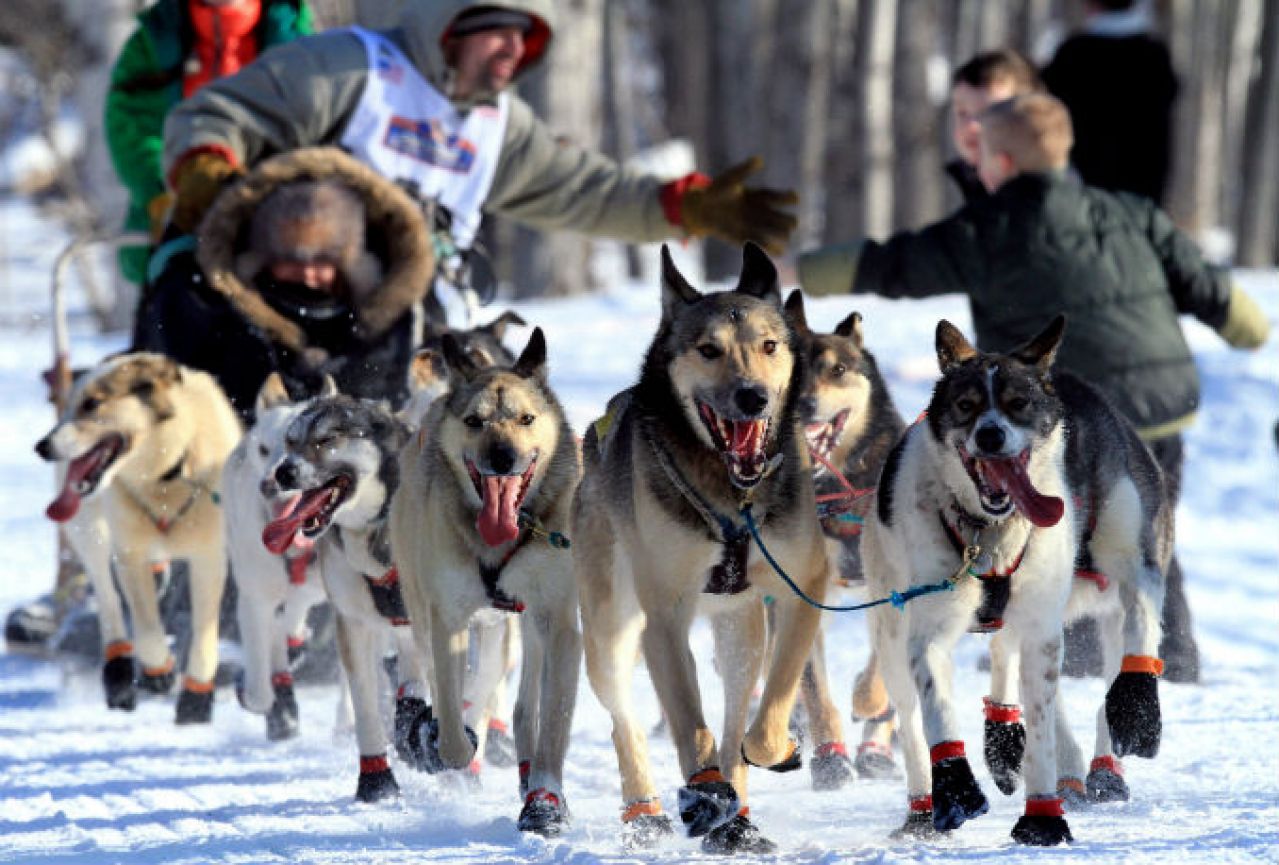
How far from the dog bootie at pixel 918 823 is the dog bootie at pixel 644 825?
0.48 meters

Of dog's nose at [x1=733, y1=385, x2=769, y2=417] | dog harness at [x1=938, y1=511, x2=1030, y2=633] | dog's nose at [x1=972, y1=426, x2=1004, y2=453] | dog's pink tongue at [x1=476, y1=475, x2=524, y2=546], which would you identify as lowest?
dog harness at [x1=938, y1=511, x2=1030, y2=633]

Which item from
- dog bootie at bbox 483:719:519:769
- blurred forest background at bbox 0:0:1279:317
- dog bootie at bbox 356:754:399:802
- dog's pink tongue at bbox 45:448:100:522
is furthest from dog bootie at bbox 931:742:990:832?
blurred forest background at bbox 0:0:1279:317

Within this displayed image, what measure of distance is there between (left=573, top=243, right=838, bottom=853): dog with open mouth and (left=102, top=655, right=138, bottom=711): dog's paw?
7.13ft

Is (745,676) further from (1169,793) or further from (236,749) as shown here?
(236,749)

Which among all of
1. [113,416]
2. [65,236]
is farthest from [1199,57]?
[113,416]

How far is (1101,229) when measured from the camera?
5398 millimetres

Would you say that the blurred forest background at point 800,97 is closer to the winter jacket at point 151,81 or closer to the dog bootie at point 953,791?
the winter jacket at point 151,81

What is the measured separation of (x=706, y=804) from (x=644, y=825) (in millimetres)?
310

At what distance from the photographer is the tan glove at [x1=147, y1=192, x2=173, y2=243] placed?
6.18 m

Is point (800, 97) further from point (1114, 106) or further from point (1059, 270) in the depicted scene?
point (1059, 270)

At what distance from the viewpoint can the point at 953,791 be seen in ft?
11.5

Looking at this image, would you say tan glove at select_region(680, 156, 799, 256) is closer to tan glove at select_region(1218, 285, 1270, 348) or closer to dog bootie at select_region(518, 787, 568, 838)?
tan glove at select_region(1218, 285, 1270, 348)

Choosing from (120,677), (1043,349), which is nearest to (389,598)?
(120,677)

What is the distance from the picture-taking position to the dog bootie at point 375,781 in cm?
454
